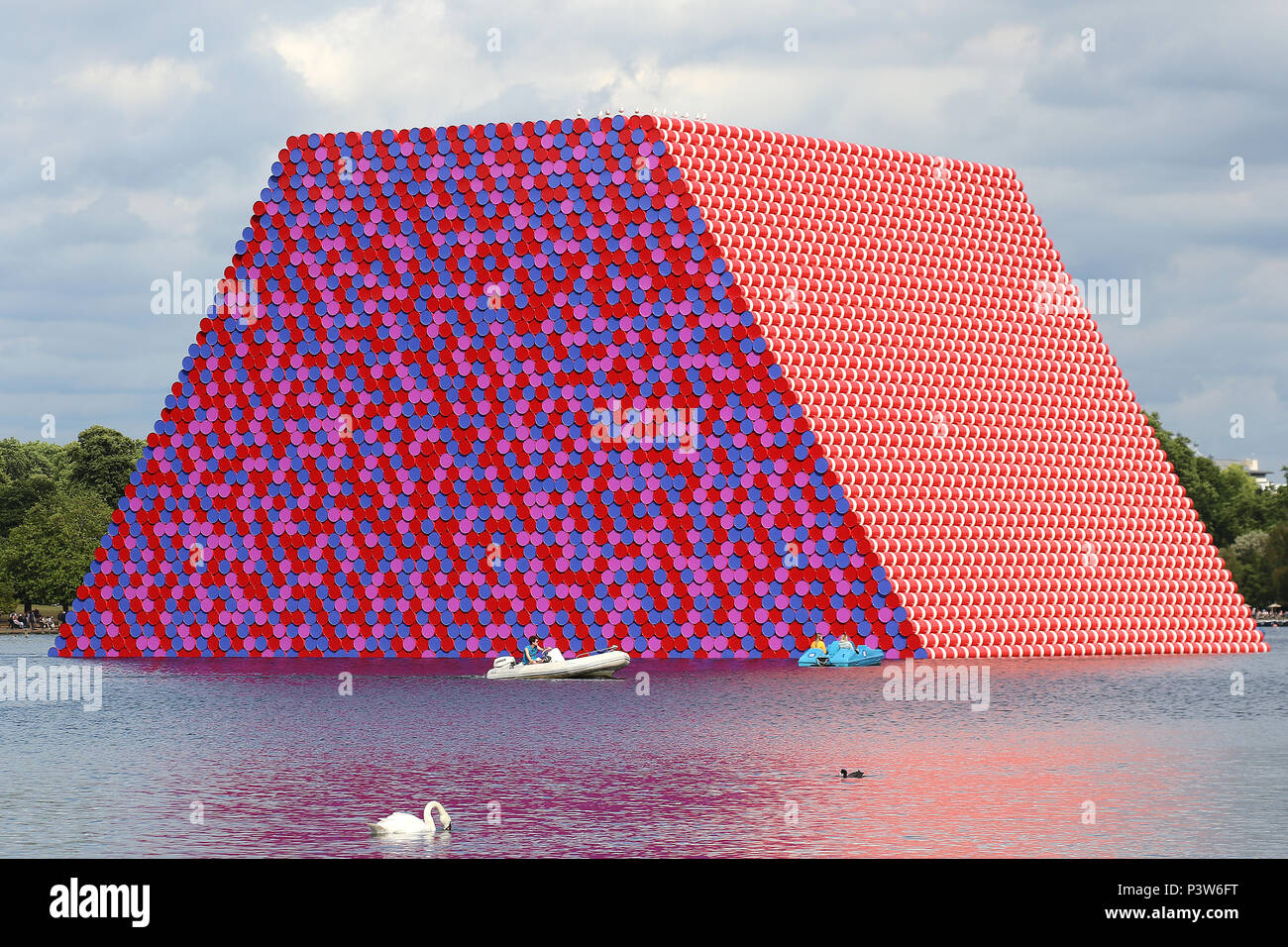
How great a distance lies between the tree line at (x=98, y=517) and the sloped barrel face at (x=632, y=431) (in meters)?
45.8

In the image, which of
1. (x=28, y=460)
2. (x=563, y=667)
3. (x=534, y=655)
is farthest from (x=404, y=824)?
(x=28, y=460)

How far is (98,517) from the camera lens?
11900 centimetres

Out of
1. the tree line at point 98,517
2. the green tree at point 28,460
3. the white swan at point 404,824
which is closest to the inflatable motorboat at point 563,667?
the white swan at point 404,824

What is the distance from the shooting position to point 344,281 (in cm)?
6750

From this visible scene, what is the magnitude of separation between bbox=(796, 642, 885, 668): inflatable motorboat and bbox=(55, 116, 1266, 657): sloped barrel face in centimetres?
88

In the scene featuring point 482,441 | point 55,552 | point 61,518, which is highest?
point 61,518

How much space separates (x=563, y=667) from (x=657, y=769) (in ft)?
81.2

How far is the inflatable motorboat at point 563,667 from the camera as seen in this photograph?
56.2m

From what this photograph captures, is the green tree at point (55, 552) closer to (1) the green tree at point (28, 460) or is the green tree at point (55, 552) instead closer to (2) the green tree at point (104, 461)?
(2) the green tree at point (104, 461)

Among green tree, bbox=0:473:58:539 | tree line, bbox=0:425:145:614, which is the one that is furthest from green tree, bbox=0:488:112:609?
green tree, bbox=0:473:58:539

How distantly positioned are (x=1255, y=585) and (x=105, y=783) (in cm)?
9685

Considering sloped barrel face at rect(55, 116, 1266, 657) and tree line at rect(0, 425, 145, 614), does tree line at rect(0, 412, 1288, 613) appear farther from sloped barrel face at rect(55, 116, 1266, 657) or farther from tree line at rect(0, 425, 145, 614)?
sloped barrel face at rect(55, 116, 1266, 657)

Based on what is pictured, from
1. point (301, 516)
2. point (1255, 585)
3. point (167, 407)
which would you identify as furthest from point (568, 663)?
point (1255, 585)

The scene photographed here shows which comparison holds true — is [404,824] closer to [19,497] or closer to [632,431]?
[632,431]
